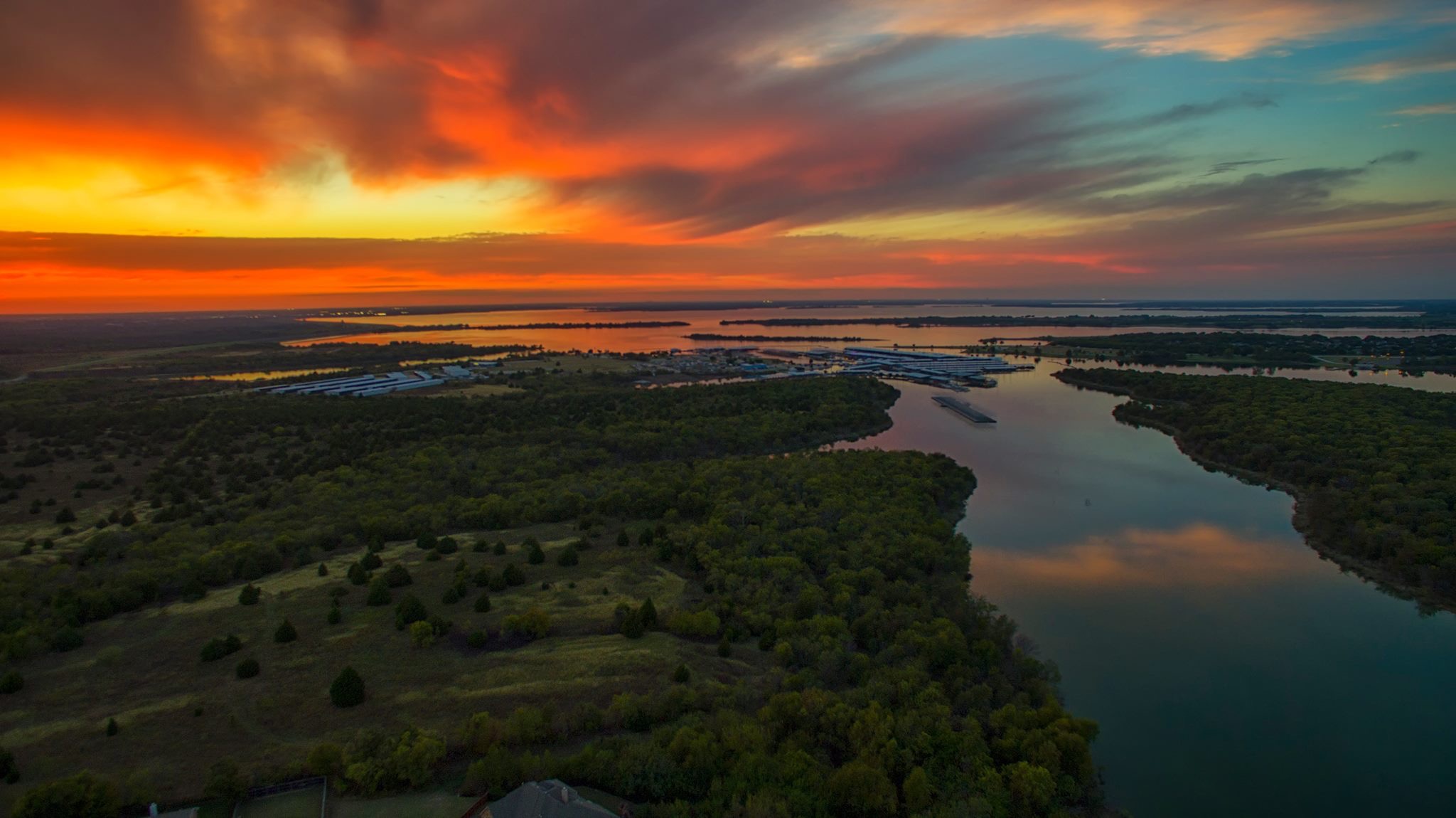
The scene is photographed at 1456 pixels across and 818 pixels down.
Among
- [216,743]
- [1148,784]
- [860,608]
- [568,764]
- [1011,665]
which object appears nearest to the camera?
[568,764]

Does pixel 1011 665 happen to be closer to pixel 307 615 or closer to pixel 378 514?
pixel 307 615

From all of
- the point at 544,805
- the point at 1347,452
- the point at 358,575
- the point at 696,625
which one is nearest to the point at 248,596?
the point at 358,575

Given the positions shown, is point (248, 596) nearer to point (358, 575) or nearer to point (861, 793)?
point (358, 575)

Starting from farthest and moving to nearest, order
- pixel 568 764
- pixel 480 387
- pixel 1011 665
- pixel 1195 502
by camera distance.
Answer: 1. pixel 480 387
2. pixel 1195 502
3. pixel 1011 665
4. pixel 568 764

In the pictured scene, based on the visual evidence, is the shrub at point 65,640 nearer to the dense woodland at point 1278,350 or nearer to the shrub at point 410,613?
the shrub at point 410,613

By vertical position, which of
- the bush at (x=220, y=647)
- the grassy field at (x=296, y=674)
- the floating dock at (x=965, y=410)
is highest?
the floating dock at (x=965, y=410)

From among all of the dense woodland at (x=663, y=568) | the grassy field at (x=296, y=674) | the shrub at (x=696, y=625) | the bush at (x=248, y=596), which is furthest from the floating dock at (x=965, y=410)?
the bush at (x=248, y=596)

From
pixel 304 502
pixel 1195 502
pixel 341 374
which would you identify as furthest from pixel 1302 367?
pixel 341 374
